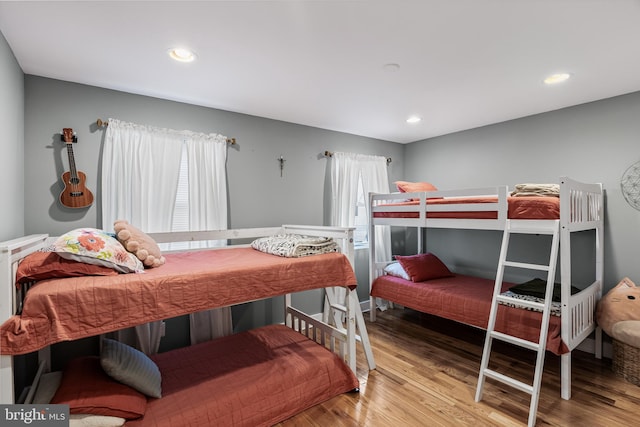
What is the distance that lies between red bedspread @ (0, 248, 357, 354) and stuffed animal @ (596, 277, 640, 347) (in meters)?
2.25

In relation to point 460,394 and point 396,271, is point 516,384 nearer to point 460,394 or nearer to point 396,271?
point 460,394

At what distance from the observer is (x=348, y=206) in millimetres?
3895

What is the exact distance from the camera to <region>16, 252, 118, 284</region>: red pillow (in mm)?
1394

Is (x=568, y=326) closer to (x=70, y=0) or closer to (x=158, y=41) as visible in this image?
(x=158, y=41)

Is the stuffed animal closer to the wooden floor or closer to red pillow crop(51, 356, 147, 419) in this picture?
the wooden floor

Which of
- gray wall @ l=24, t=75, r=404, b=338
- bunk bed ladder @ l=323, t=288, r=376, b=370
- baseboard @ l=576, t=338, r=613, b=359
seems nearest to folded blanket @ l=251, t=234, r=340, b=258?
bunk bed ladder @ l=323, t=288, r=376, b=370

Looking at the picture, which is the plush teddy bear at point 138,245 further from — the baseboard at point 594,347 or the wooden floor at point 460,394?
the baseboard at point 594,347

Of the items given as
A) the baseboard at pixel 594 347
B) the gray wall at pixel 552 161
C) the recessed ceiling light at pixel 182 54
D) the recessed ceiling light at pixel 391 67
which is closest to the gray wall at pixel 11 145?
the recessed ceiling light at pixel 182 54

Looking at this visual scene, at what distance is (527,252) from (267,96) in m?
3.08

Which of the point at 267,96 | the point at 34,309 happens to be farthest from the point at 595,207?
the point at 34,309

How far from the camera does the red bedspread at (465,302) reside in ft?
7.55

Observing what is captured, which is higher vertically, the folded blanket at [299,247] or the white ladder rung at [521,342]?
the folded blanket at [299,247]

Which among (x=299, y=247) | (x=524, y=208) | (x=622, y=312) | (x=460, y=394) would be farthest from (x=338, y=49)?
(x=622, y=312)

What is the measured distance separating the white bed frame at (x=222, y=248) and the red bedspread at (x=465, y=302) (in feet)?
2.73
